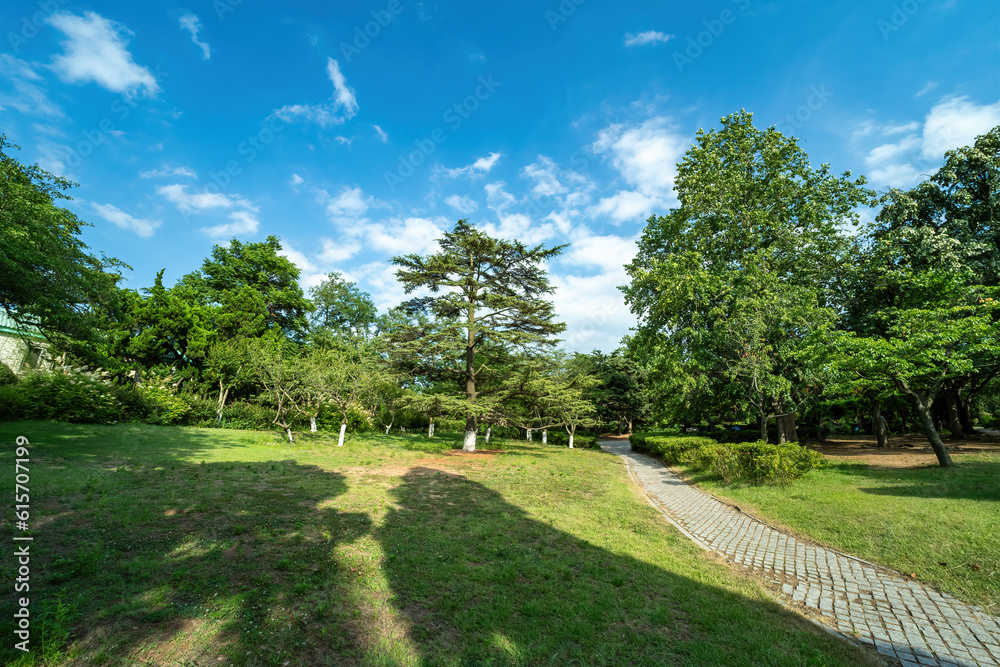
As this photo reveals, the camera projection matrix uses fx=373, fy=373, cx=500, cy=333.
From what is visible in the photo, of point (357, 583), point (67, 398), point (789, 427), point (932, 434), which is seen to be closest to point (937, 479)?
point (932, 434)

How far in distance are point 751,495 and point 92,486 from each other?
54.3ft

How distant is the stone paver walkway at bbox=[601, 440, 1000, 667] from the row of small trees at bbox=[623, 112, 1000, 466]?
964 cm

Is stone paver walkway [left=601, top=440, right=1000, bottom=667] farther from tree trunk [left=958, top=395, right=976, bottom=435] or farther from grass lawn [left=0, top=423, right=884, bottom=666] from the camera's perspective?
tree trunk [left=958, top=395, right=976, bottom=435]

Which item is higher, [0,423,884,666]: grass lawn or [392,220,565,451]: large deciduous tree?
[392,220,565,451]: large deciduous tree

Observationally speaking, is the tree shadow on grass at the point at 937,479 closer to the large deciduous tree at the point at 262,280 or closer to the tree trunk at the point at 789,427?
the tree trunk at the point at 789,427

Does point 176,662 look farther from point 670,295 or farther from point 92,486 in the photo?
point 670,295

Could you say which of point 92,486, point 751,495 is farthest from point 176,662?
point 751,495

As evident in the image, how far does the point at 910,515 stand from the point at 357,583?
11.2 m

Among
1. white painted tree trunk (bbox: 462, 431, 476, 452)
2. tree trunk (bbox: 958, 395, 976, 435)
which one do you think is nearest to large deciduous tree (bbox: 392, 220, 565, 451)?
white painted tree trunk (bbox: 462, 431, 476, 452)

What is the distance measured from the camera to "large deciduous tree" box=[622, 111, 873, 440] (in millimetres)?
16625

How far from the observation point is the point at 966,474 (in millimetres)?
11227

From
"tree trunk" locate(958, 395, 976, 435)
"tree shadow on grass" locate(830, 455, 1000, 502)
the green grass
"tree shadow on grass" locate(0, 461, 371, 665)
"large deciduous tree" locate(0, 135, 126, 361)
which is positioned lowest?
"tree shadow on grass" locate(0, 461, 371, 665)

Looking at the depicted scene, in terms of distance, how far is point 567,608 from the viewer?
15.8 ft

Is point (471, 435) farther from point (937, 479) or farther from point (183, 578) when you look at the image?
point (937, 479)
